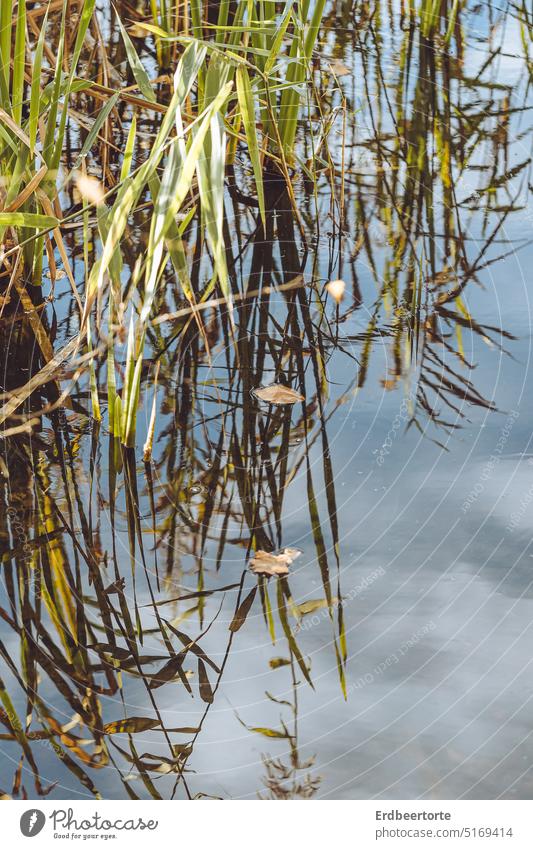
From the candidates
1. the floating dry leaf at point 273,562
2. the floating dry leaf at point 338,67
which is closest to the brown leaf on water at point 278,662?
the floating dry leaf at point 273,562

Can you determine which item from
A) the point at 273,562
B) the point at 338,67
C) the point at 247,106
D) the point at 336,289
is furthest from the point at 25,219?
the point at 338,67

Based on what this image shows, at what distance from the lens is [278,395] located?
2.51 meters

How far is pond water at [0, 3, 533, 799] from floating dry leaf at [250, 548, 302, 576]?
3 centimetres

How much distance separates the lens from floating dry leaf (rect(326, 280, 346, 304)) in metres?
2.94

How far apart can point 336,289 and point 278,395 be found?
2.00 feet

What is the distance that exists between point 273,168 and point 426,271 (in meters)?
0.87

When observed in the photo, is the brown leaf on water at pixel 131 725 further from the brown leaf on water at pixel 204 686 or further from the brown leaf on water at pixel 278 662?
the brown leaf on water at pixel 278 662

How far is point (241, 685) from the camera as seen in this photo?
69.0 inches

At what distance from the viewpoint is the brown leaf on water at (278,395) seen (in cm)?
250

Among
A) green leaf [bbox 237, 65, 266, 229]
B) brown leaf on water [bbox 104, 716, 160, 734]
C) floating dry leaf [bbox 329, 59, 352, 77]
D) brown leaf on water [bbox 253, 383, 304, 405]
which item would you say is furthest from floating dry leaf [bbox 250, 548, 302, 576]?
floating dry leaf [bbox 329, 59, 352, 77]

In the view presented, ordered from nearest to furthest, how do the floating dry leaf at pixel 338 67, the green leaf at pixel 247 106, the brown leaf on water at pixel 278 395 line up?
the green leaf at pixel 247 106 < the brown leaf on water at pixel 278 395 < the floating dry leaf at pixel 338 67

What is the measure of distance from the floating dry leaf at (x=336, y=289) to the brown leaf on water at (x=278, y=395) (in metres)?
0.52
